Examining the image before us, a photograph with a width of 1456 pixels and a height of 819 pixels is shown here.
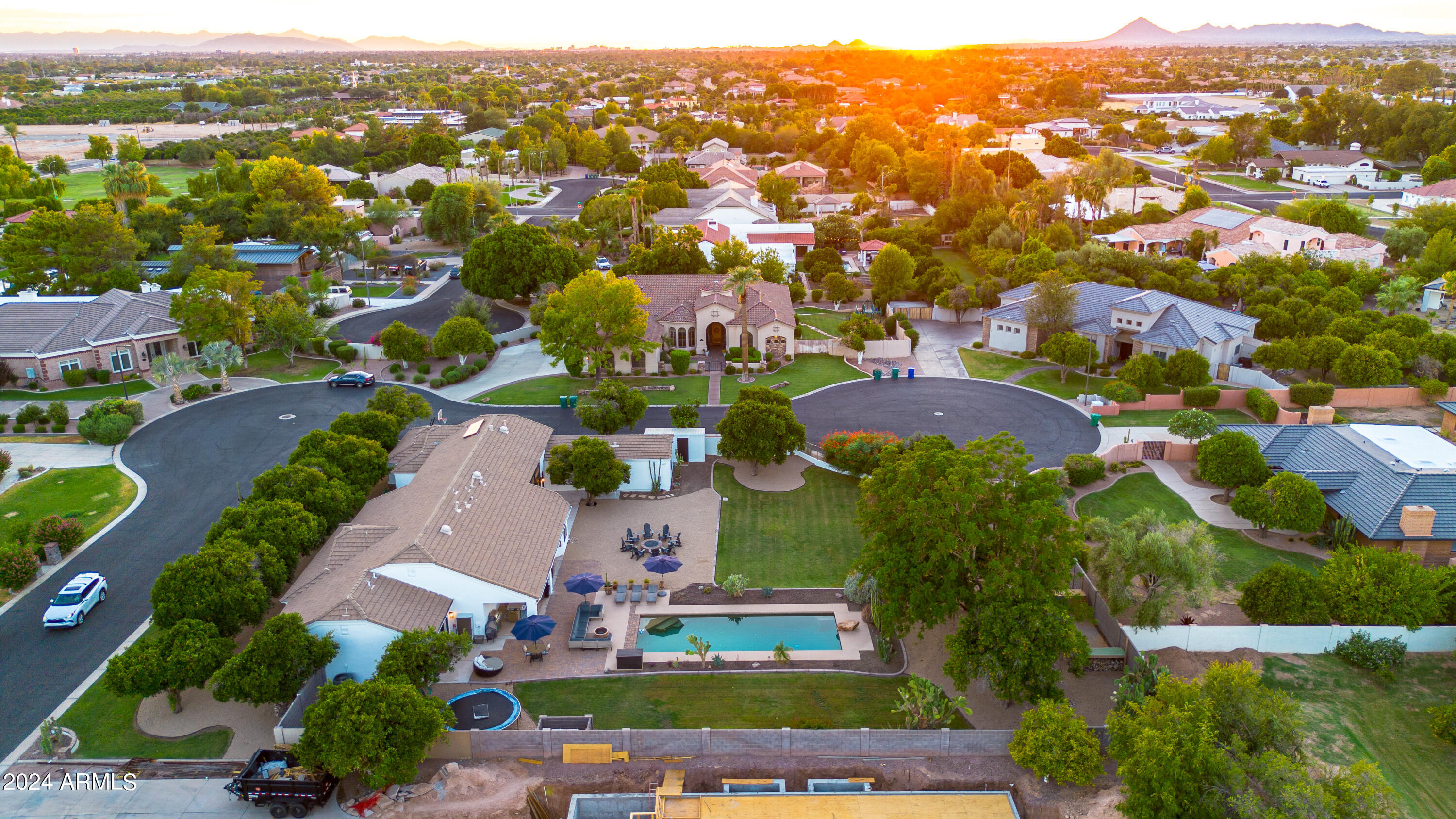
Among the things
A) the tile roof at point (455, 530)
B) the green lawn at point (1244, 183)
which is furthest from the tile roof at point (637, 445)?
the green lawn at point (1244, 183)

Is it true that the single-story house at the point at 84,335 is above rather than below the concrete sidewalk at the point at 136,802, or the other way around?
above

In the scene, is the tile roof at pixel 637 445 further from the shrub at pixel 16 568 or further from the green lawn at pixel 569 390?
the shrub at pixel 16 568

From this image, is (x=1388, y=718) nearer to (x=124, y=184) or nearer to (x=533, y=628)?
(x=533, y=628)

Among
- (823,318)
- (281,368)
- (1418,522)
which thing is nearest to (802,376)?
(823,318)

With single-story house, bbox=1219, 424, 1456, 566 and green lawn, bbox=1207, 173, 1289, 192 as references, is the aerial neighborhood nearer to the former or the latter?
single-story house, bbox=1219, 424, 1456, 566

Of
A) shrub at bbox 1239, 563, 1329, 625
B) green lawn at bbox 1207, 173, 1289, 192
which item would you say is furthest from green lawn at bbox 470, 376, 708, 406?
green lawn at bbox 1207, 173, 1289, 192

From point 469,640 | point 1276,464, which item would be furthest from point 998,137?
point 469,640
